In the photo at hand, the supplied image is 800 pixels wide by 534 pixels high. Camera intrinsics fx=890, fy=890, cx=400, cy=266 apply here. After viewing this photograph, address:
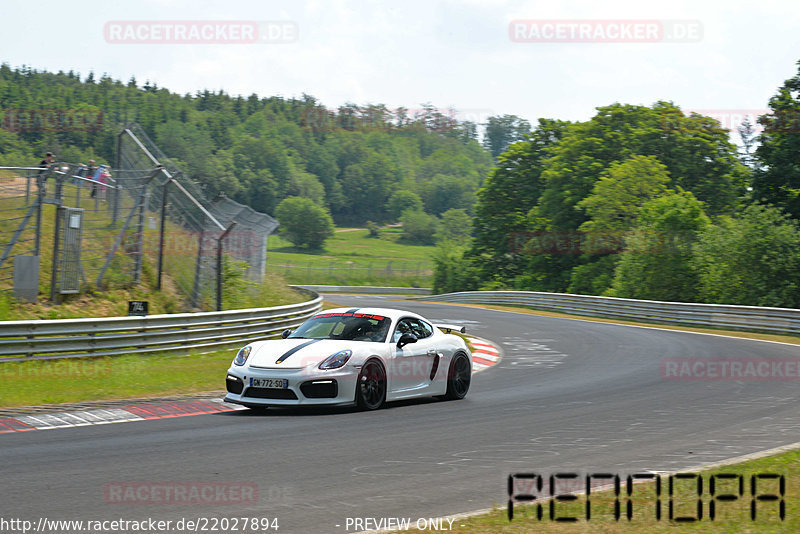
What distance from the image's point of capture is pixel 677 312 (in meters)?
31.1

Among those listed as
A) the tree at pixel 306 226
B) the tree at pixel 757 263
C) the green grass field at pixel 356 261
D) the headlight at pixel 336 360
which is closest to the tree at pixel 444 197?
the green grass field at pixel 356 261

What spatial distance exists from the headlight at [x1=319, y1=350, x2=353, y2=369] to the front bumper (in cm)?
6

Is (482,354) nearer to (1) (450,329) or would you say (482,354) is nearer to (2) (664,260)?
(1) (450,329)

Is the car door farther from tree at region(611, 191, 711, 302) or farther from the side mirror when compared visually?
tree at region(611, 191, 711, 302)

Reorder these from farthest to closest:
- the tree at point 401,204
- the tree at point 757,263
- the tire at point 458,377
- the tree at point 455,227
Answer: the tree at point 401,204, the tree at point 455,227, the tree at point 757,263, the tire at point 458,377

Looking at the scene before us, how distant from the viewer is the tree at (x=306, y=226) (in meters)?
132

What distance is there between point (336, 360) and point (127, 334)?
6427mm

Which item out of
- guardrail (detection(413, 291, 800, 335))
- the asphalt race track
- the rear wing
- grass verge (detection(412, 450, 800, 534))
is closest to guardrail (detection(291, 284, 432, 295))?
guardrail (detection(413, 291, 800, 335))

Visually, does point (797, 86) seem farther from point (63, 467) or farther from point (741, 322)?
point (63, 467)

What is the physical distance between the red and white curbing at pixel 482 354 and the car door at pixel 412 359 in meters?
5.09

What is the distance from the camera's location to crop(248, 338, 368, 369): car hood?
35.0 ft

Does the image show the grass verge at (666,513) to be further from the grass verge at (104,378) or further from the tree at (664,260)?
the tree at (664,260)

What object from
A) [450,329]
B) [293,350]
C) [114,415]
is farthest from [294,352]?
[450,329]

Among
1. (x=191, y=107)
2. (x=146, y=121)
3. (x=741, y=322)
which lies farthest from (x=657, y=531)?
(x=191, y=107)
